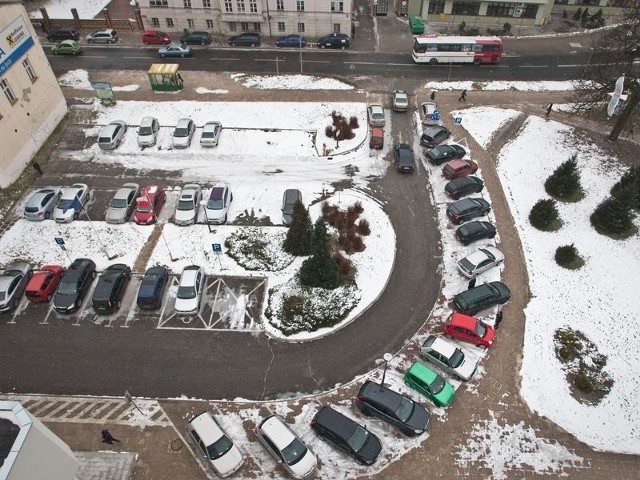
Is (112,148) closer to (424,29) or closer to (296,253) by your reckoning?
(296,253)

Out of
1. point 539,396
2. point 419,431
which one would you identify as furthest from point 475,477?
point 539,396

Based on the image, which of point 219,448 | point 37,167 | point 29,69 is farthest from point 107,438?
point 29,69

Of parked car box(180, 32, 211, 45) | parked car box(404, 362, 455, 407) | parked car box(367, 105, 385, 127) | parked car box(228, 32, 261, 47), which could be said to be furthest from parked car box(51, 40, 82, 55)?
parked car box(404, 362, 455, 407)

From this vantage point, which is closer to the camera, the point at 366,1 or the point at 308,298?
the point at 308,298

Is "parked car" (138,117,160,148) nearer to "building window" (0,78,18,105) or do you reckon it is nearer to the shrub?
"building window" (0,78,18,105)

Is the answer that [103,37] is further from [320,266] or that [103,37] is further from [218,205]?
[320,266]

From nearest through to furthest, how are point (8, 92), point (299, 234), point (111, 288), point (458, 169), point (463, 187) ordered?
point (111, 288) < point (299, 234) < point (463, 187) < point (8, 92) < point (458, 169)

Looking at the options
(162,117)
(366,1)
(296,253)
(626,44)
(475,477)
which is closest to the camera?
(475,477)
